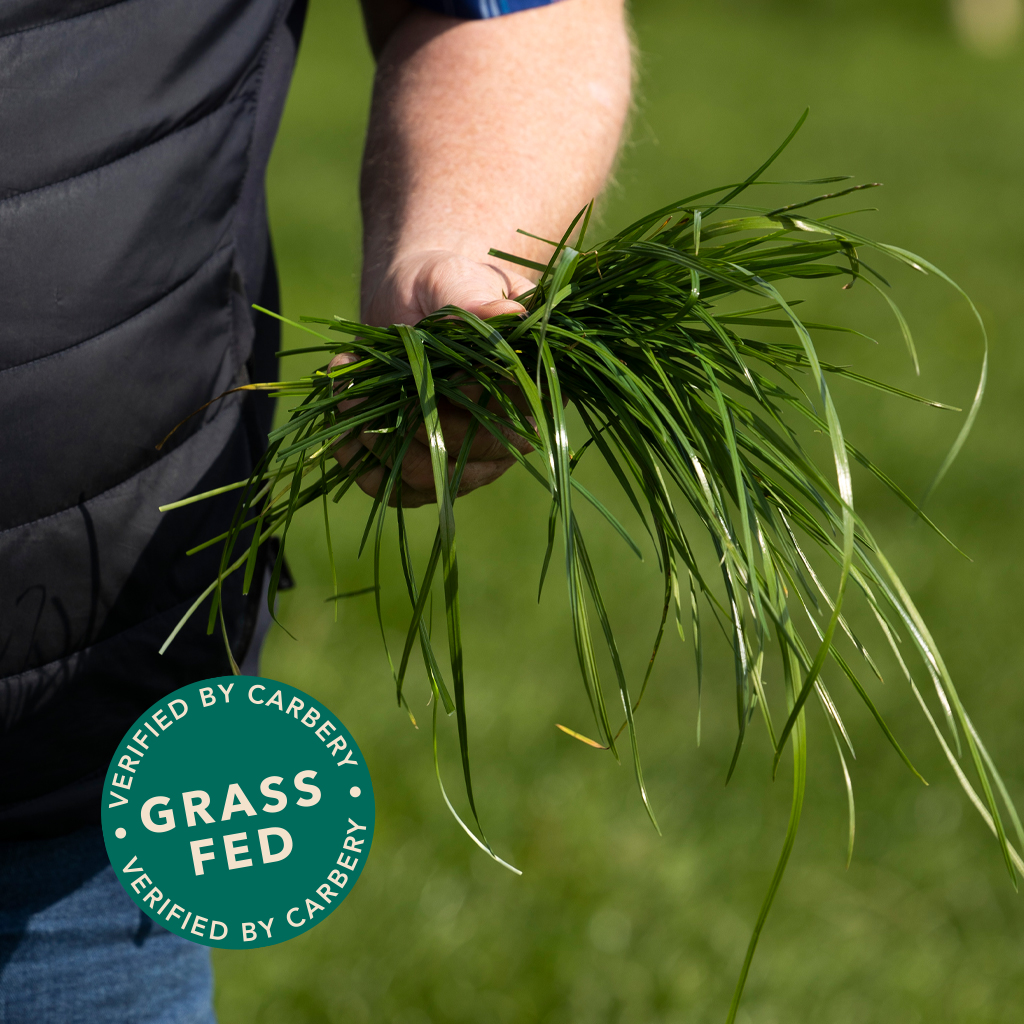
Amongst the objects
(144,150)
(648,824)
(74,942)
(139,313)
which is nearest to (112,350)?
(139,313)

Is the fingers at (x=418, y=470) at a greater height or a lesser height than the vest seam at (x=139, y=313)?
lesser

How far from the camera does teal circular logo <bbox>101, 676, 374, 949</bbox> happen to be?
0.71 m

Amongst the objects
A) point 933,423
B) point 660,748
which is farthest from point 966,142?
point 660,748

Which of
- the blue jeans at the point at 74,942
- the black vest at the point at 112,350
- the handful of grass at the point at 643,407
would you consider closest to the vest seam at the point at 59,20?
the black vest at the point at 112,350

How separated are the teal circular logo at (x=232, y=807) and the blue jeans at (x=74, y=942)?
285 mm

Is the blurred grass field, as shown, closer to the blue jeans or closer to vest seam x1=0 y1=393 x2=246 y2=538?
vest seam x1=0 y1=393 x2=246 y2=538

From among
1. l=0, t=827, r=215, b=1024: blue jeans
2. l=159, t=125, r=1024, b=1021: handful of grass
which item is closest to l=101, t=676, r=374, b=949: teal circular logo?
l=159, t=125, r=1024, b=1021: handful of grass

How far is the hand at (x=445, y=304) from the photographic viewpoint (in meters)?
0.77

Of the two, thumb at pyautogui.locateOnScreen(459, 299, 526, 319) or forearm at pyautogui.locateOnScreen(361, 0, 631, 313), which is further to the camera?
forearm at pyautogui.locateOnScreen(361, 0, 631, 313)

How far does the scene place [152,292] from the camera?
2.77 feet

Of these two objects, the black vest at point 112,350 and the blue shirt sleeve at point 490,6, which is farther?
the blue shirt sleeve at point 490,6

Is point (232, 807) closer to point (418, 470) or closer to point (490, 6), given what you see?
point (418, 470)

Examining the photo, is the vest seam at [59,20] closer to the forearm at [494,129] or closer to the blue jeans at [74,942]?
the forearm at [494,129]

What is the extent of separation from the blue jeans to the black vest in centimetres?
5
